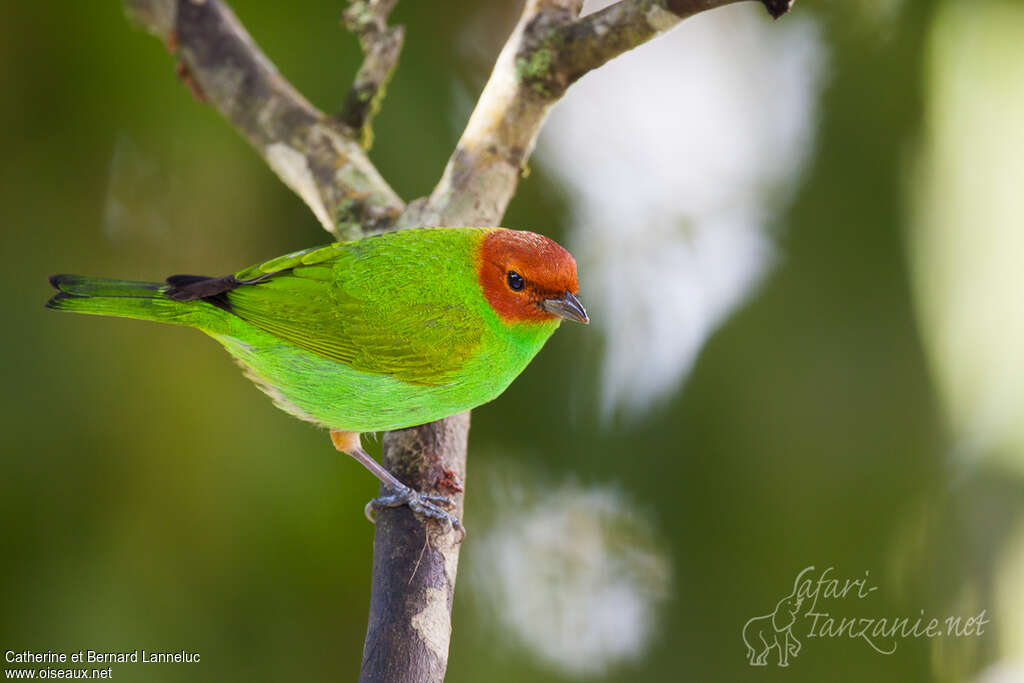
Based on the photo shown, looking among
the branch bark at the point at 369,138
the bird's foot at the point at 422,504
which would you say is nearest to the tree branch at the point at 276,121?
the branch bark at the point at 369,138

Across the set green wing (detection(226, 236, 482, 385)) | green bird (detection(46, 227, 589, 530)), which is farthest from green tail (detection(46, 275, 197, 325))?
green wing (detection(226, 236, 482, 385))

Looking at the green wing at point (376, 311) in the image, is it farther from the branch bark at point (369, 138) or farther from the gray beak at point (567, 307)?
the branch bark at point (369, 138)

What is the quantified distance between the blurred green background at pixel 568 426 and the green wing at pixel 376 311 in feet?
5.51

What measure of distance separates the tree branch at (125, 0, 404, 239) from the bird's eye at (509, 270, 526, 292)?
80cm

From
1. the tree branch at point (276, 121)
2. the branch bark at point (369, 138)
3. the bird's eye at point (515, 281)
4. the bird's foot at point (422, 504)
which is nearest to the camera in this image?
the branch bark at point (369, 138)

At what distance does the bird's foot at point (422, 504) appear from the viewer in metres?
2.31

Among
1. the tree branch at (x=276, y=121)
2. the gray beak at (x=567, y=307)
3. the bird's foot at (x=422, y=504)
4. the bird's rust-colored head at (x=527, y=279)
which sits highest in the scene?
the tree branch at (x=276, y=121)

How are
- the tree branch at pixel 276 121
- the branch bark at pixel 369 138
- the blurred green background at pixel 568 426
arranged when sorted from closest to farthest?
the branch bark at pixel 369 138 < the tree branch at pixel 276 121 < the blurred green background at pixel 568 426

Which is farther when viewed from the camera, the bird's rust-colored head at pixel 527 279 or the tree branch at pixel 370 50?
the tree branch at pixel 370 50

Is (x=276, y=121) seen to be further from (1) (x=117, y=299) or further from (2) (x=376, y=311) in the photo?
(2) (x=376, y=311)

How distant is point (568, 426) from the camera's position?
159 inches

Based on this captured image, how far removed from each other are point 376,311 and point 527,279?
45cm

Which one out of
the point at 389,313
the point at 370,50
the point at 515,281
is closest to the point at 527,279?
the point at 515,281

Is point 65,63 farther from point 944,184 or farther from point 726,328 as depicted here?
point 944,184
